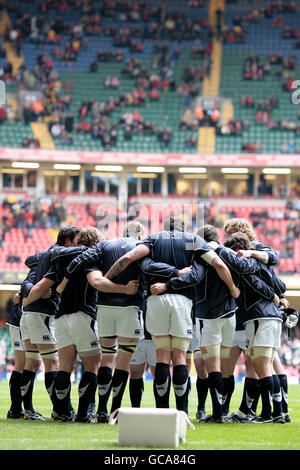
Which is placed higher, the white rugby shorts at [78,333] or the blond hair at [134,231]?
the blond hair at [134,231]

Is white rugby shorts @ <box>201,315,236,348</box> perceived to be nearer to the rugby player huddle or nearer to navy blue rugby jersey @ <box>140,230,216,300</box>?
the rugby player huddle

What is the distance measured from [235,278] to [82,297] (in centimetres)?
153

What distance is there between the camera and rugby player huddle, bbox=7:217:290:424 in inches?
308

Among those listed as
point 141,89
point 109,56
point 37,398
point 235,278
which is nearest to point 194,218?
point 141,89

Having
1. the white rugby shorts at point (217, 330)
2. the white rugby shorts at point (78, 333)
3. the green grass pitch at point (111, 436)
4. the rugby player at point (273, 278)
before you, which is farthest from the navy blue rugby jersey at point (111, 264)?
the green grass pitch at point (111, 436)

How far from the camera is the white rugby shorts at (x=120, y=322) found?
26.5 ft

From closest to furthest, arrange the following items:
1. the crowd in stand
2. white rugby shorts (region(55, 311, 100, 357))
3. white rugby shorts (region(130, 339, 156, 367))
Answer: white rugby shorts (region(55, 311, 100, 357)), white rugby shorts (region(130, 339, 156, 367)), the crowd in stand

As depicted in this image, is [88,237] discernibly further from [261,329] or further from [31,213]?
[31,213]

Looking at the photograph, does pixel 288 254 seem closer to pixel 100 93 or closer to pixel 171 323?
pixel 100 93

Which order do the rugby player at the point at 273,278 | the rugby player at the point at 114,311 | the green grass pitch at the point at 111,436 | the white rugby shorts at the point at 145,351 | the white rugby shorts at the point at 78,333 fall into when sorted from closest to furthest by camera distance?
the green grass pitch at the point at 111,436 → the rugby player at the point at 114,311 → the white rugby shorts at the point at 78,333 → the rugby player at the point at 273,278 → the white rugby shorts at the point at 145,351

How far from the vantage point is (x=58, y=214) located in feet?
95.8

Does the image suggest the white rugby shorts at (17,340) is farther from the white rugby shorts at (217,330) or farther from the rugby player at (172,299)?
the white rugby shorts at (217,330)

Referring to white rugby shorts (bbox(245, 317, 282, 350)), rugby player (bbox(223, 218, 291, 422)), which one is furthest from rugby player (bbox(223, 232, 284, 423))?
rugby player (bbox(223, 218, 291, 422))

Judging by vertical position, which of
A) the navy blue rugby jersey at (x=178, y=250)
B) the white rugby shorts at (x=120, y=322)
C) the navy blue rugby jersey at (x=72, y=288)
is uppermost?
the navy blue rugby jersey at (x=178, y=250)
